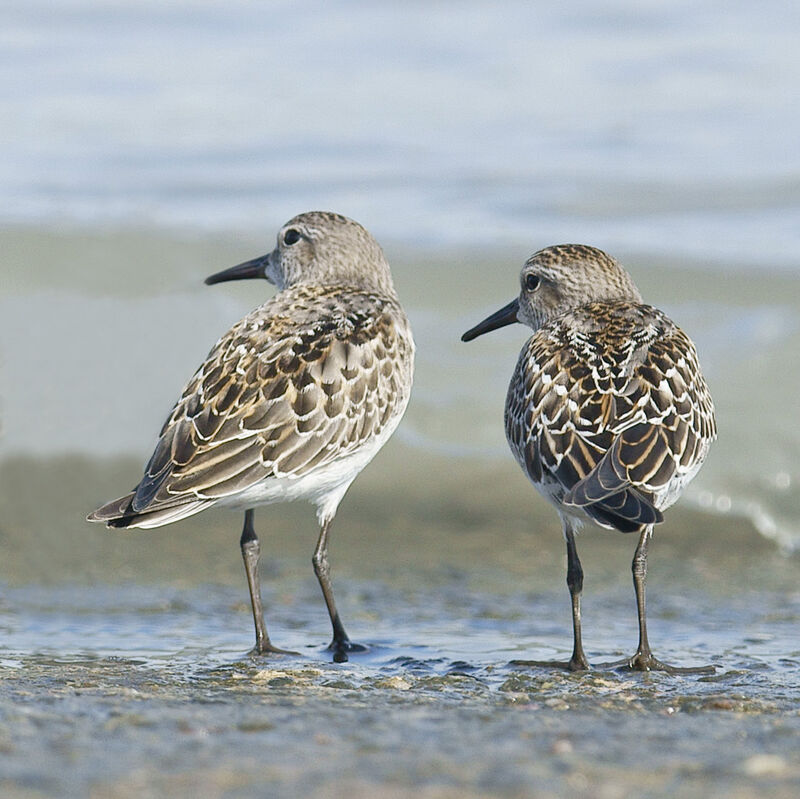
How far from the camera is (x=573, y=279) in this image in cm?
643

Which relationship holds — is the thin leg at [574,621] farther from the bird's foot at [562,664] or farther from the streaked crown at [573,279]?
the streaked crown at [573,279]

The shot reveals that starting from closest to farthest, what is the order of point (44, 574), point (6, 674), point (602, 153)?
point (6, 674) → point (44, 574) → point (602, 153)

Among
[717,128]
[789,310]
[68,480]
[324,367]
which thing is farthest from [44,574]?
[717,128]

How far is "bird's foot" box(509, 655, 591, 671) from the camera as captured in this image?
532 cm

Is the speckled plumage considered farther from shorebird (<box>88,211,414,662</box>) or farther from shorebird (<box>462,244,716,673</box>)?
shorebird (<box>88,211,414,662</box>)

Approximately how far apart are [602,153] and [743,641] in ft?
31.1

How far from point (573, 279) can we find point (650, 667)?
1.88 m

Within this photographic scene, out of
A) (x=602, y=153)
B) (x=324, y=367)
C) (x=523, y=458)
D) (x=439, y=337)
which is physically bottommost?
(x=523, y=458)

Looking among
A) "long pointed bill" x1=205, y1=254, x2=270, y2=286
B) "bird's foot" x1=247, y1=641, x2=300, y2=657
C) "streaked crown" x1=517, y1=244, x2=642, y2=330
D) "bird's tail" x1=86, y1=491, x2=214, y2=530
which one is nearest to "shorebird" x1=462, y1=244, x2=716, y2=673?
"streaked crown" x1=517, y1=244, x2=642, y2=330

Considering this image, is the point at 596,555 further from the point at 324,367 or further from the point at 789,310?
the point at 789,310

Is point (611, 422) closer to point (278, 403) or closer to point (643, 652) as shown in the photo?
point (643, 652)

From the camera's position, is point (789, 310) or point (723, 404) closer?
point (723, 404)

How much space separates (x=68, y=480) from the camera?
8484mm

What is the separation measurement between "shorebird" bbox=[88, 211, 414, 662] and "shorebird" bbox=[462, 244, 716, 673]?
24.4 inches
